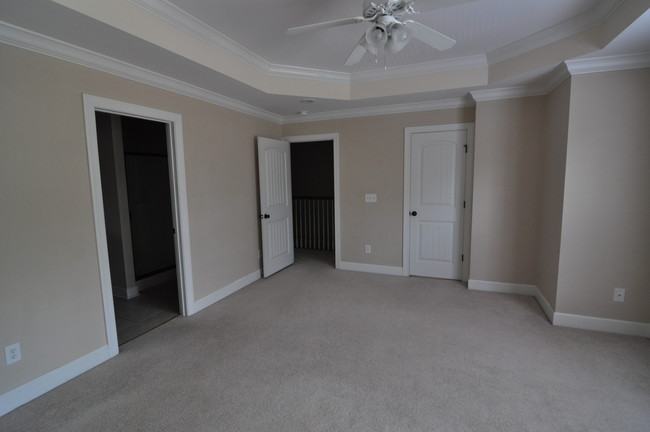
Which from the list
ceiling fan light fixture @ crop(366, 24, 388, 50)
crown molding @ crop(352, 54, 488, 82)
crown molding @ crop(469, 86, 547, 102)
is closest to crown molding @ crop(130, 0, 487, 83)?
crown molding @ crop(352, 54, 488, 82)

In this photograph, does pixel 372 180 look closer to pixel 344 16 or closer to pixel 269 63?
pixel 269 63

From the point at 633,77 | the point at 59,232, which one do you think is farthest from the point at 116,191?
the point at 633,77

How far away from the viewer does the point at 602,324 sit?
282 cm

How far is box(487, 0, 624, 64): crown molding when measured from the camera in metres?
2.28

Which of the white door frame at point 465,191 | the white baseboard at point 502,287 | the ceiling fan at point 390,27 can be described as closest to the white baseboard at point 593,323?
the white baseboard at point 502,287

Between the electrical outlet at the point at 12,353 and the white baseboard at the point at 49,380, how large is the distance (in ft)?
0.63

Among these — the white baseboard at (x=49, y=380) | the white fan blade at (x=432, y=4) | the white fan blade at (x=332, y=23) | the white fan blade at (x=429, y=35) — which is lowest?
the white baseboard at (x=49, y=380)

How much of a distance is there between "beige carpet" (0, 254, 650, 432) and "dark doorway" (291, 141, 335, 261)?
2.89 meters

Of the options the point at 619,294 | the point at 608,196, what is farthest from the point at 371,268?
the point at 608,196

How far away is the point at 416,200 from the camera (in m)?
4.27

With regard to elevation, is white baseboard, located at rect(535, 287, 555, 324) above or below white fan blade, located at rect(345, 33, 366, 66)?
below

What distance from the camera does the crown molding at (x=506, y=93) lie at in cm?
337

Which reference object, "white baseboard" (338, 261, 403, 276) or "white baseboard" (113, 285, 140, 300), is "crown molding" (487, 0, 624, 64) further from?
"white baseboard" (113, 285, 140, 300)

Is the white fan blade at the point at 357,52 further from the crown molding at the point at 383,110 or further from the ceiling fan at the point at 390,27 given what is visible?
the crown molding at the point at 383,110
